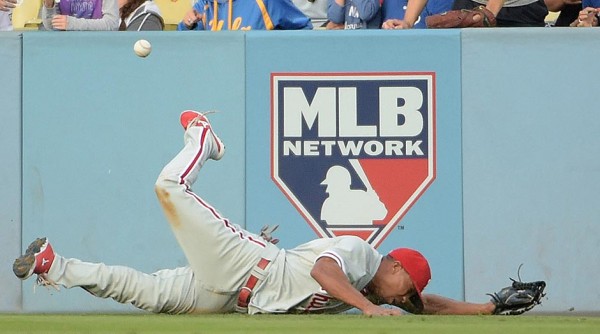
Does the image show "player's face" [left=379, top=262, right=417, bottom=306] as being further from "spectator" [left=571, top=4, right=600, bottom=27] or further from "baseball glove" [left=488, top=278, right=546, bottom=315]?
"spectator" [left=571, top=4, right=600, bottom=27]

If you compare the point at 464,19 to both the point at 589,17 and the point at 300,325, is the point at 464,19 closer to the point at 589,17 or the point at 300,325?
the point at 589,17

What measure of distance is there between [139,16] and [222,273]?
2753mm

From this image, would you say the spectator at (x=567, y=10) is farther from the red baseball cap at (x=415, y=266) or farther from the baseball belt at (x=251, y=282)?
the baseball belt at (x=251, y=282)

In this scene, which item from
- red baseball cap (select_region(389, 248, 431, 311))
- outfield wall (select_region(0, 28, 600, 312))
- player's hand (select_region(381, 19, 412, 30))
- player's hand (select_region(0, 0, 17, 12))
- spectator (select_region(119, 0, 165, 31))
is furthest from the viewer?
spectator (select_region(119, 0, 165, 31))

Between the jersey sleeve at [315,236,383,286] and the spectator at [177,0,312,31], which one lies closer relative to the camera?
the jersey sleeve at [315,236,383,286]

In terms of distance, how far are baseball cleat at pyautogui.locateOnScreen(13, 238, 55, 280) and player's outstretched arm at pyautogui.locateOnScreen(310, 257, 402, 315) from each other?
1.57 m

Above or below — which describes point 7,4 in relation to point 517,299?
above

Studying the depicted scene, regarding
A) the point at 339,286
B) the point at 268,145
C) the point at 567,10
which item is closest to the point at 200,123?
→ the point at 268,145

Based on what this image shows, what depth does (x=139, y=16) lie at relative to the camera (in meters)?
10.4

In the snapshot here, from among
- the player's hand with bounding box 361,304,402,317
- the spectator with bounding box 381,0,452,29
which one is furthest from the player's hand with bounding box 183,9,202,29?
the player's hand with bounding box 361,304,402,317

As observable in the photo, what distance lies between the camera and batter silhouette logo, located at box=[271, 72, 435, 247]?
9656mm

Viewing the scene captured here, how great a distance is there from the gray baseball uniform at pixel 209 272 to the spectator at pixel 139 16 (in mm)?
2160

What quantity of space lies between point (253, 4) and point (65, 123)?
1606 mm

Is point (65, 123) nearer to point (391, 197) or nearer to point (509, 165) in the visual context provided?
point (391, 197)
